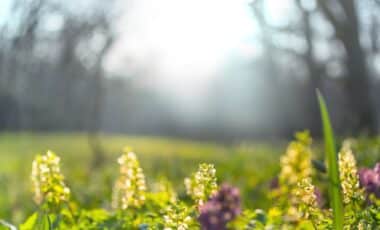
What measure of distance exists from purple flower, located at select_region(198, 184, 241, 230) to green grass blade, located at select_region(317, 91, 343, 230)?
215 millimetres

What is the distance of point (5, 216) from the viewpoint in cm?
507

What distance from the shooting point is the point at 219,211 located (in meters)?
1.36

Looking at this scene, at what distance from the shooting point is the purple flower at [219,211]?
4.38ft

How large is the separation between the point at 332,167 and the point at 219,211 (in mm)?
279

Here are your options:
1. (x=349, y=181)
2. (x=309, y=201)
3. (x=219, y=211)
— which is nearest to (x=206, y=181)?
(x=219, y=211)

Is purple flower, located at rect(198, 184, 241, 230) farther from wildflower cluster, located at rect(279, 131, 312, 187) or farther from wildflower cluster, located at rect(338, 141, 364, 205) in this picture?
wildflower cluster, located at rect(279, 131, 312, 187)

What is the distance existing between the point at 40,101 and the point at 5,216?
76.6 ft

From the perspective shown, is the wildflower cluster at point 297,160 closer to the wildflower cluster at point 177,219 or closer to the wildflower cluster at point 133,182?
the wildflower cluster at point 133,182

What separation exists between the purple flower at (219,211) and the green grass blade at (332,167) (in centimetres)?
22

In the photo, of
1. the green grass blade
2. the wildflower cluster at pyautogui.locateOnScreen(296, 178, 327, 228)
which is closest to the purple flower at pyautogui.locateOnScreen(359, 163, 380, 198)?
the wildflower cluster at pyautogui.locateOnScreen(296, 178, 327, 228)

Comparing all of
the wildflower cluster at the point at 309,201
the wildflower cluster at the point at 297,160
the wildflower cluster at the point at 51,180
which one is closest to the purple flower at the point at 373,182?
the wildflower cluster at the point at 297,160

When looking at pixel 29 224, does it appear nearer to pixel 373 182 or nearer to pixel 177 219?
pixel 177 219

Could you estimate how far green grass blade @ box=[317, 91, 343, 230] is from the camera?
1.21 metres

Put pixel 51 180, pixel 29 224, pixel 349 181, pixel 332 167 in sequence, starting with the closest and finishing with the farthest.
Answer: pixel 332 167, pixel 349 181, pixel 51 180, pixel 29 224
